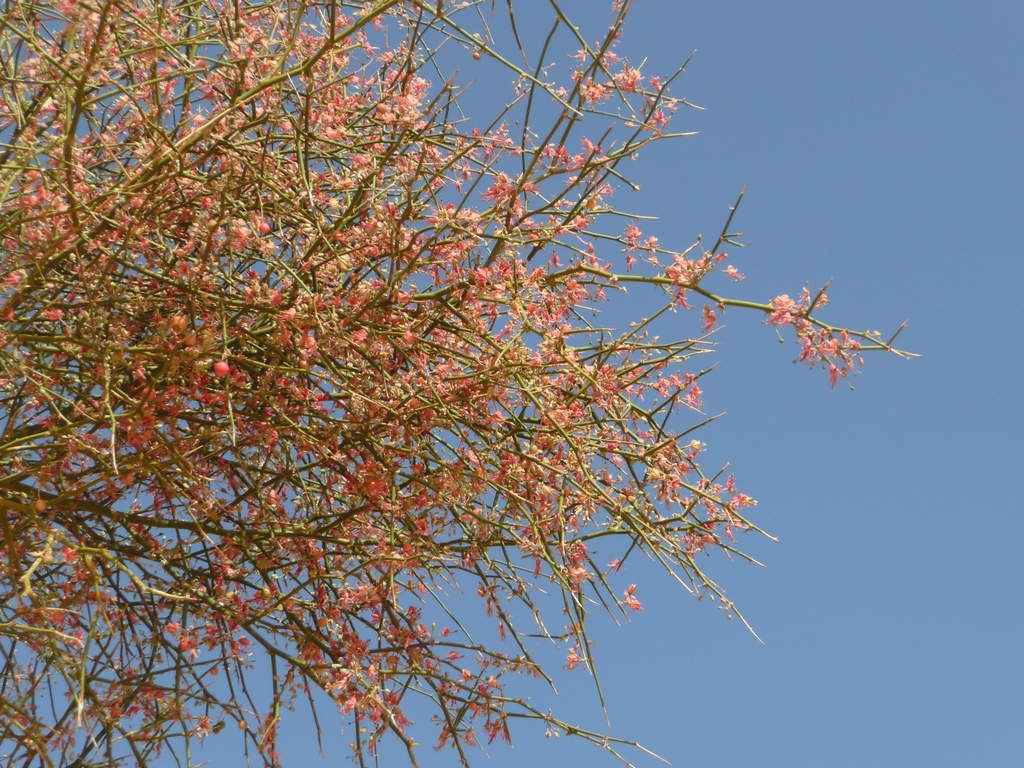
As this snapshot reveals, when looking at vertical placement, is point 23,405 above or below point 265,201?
below

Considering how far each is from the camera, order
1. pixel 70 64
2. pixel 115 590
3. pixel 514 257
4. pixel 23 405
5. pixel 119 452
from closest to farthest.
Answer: pixel 70 64 → pixel 514 257 → pixel 119 452 → pixel 23 405 → pixel 115 590

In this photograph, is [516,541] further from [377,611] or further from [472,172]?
[472,172]

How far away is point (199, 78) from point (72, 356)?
852 mm

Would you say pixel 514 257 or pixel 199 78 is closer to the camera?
pixel 514 257

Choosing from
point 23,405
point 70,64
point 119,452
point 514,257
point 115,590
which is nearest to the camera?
point 70,64

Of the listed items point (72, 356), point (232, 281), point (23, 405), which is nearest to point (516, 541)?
point (232, 281)

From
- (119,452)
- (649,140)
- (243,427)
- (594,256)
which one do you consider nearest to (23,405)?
(119,452)

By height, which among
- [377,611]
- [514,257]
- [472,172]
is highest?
[472,172]

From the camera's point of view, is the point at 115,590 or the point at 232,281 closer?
the point at 232,281

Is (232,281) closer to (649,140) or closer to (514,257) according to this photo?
(514,257)

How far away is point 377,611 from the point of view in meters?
3.65

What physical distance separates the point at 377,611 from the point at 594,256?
51.9 inches

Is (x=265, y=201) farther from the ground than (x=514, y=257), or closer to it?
farther from the ground

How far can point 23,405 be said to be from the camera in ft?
11.4
